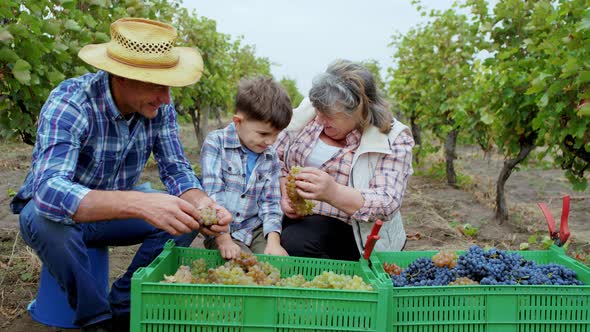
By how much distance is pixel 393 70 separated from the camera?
38.0 ft

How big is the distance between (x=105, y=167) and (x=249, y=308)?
3.49 feet

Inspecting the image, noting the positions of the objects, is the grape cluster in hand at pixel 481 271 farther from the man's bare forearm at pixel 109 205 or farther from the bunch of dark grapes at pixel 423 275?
the man's bare forearm at pixel 109 205

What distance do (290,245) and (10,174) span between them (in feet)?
18.2

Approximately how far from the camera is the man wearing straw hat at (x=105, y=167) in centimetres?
232

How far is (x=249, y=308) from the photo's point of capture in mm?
2119

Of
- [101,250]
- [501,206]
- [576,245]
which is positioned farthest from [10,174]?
[576,245]

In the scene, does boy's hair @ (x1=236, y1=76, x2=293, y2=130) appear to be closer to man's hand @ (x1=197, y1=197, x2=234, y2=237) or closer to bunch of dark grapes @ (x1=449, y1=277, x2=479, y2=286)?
man's hand @ (x1=197, y1=197, x2=234, y2=237)

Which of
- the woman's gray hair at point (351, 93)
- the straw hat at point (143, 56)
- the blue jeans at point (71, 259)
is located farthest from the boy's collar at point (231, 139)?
the blue jeans at point (71, 259)

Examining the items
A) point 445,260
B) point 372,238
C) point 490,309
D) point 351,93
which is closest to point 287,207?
point 351,93

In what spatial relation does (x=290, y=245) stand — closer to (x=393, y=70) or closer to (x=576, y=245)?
(x=576, y=245)

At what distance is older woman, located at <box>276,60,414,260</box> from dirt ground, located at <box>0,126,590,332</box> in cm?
139

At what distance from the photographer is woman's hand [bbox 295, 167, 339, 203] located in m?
2.79

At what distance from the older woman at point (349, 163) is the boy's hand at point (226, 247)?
18.4 inches

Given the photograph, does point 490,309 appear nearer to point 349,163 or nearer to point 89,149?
point 349,163
